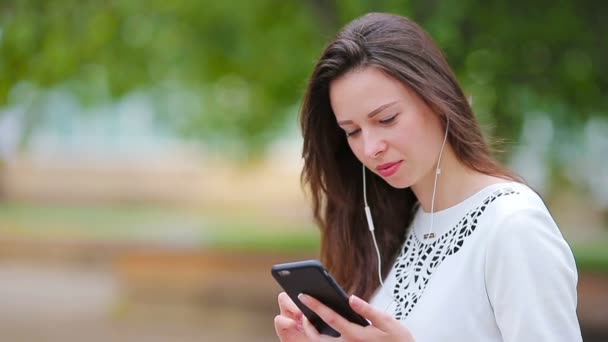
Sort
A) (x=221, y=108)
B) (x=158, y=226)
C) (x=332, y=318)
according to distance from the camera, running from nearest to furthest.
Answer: (x=332, y=318), (x=221, y=108), (x=158, y=226)

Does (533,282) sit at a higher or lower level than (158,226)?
lower

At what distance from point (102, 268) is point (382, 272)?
13528 millimetres

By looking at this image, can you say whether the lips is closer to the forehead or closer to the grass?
the forehead

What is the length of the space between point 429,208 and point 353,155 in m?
0.31

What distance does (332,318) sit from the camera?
6.32 feet

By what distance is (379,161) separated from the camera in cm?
205

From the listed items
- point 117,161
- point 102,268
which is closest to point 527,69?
point 102,268

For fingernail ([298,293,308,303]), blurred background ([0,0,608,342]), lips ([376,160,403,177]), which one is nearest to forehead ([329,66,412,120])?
lips ([376,160,403,177])

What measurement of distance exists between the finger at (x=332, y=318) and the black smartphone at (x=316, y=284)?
0.01 metres

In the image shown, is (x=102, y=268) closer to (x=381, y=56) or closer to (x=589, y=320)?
(x=589, y=320)

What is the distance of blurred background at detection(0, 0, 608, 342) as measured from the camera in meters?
7.06

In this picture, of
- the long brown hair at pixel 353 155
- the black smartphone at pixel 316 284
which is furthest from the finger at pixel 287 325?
the long brown hair at pixel 353 155

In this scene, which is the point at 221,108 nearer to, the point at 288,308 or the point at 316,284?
the point at 288,308

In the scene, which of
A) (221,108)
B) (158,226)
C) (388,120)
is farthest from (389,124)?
(158,226)
